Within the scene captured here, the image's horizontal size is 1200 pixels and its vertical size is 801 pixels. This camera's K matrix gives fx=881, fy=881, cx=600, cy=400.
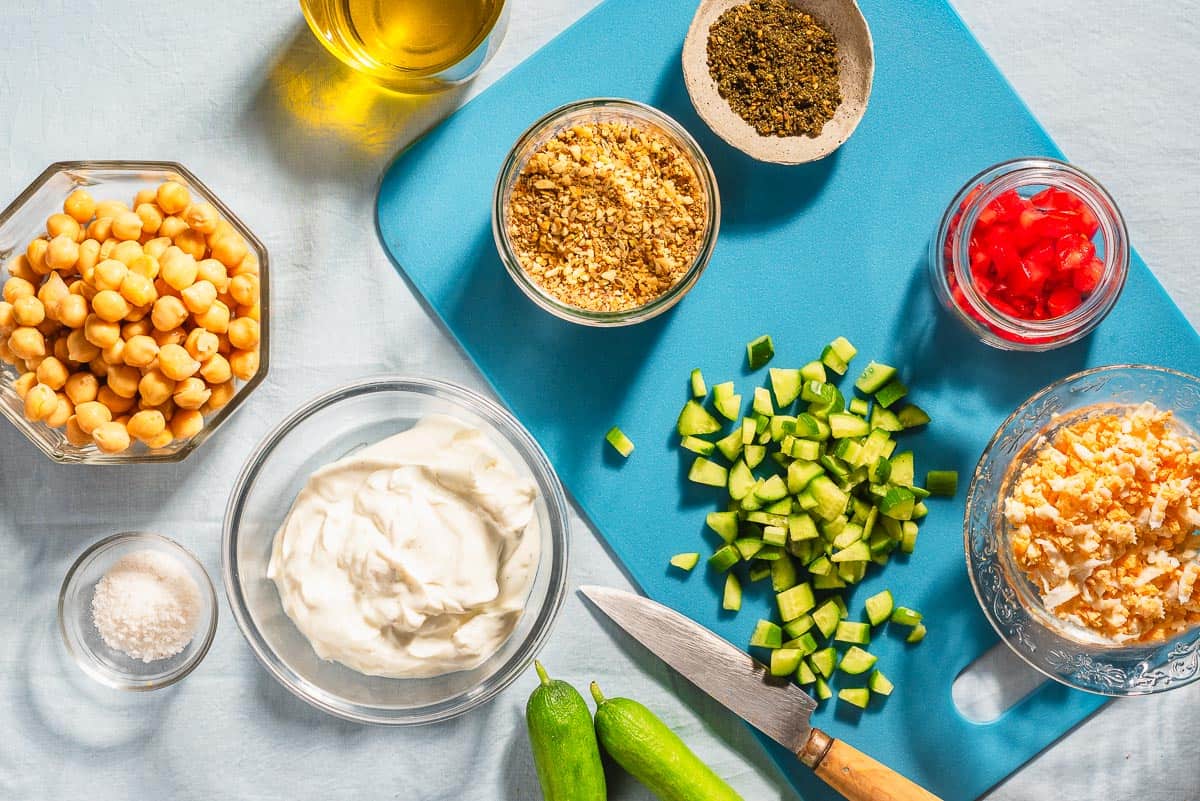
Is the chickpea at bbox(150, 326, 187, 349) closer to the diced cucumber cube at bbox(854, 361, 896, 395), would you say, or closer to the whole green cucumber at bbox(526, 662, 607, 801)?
the whole green cucumber at bbox(526, 662, 607, 801)

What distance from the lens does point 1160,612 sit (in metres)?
1.40

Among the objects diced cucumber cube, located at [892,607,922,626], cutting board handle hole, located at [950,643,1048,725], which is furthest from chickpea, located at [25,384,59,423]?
cutting board handle hole, located at [950,643,1048,725]

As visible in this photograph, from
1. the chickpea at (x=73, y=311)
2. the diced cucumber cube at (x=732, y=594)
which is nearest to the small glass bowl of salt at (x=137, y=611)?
the chickpea at (x=73, y=311)

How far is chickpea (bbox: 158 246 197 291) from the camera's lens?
135 centimetres

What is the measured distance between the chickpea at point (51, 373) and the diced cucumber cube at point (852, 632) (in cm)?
137

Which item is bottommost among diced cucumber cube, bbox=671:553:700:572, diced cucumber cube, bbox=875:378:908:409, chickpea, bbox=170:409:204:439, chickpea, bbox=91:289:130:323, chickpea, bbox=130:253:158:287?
diced cucumber cube, bbox=671:553:700:572

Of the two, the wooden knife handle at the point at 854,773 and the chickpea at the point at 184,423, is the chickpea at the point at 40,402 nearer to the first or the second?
the chickpea at the point at 184,423

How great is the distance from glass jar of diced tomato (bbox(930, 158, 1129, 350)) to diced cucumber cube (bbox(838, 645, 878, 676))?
0.61 m

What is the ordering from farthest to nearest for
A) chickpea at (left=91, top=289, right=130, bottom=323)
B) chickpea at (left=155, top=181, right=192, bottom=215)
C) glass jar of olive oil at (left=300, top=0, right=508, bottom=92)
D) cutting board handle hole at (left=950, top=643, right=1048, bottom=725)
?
cutting board handle hole at (left=950, top=643, right=1048, bottom=725) → glass jar of olive oil at (left=300, top=0, right=508, bottom=92) → chickpea at (left=155, top=181, right=192, bottom=215) → chickpea at (left=91, top=289, right=130, bottom=323)

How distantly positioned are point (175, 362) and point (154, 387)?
0.06 m

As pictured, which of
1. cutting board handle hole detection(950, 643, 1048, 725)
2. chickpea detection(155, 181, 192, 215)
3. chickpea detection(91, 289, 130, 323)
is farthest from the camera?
cutting board handle hole detection(950, 643, 1048, 725)

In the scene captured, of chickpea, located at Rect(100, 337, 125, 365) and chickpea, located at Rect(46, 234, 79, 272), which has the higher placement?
chickpea, located at Rect(46, 234, 79, 272)

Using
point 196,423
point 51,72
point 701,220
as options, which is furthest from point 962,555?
point 51,72

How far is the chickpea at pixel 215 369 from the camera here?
4.55 ft
